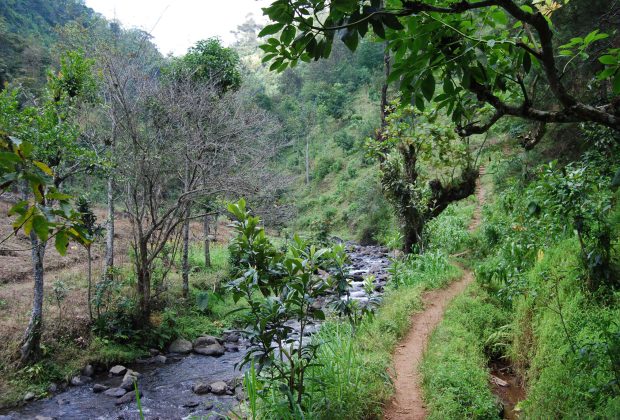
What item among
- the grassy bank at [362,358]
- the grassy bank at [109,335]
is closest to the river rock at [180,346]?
A: the grassy bank at [109,335]

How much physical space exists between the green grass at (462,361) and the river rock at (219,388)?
4.12m

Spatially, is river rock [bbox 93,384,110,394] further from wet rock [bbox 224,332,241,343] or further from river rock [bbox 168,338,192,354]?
wet rock [bbox 224,332,241,343]

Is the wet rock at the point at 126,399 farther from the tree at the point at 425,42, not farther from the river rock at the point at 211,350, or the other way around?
the tree at the point at 425,42

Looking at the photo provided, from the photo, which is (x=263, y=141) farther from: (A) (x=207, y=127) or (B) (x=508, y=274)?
(B) (x=508, y=274)

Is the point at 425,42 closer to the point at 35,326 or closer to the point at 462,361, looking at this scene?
the point at 462,361

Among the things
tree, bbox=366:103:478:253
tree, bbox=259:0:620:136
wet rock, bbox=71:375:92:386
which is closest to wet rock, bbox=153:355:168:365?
wet rock, bbox=71:375:92:386

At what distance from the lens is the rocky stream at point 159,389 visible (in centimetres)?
690

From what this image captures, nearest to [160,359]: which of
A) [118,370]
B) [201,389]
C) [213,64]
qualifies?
[118,370]

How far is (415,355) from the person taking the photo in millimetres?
5910

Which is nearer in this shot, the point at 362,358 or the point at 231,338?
the point at 362,358

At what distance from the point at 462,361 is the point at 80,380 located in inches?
292

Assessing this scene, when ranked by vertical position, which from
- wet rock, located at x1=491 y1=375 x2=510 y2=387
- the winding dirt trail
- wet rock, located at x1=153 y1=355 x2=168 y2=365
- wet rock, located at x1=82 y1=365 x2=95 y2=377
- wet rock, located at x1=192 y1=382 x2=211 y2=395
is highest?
the winding dirt trail

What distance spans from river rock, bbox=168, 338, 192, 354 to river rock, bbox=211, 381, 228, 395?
8.51ft

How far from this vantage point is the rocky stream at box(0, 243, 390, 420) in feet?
22.6
